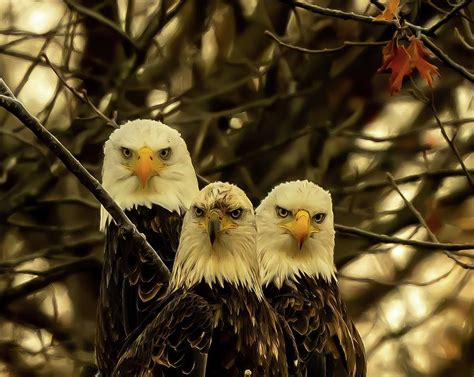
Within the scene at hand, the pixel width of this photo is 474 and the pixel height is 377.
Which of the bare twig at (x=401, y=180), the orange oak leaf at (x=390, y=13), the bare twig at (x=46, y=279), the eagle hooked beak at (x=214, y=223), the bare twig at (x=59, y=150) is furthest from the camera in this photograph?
the bare twig at (x=46, y=279)

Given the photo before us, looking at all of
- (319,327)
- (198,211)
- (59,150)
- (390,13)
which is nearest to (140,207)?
(319,327)

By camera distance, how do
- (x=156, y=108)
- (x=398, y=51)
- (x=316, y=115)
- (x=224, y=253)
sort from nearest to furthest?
1. (x=224, y=253)
2. (x=398, y=51)
3. (x=156, y=108)
4. (x=316, y=115)

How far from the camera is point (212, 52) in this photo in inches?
426

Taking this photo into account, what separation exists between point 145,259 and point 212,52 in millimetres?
4175

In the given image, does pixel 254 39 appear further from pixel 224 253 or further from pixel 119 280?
pixel 224 253

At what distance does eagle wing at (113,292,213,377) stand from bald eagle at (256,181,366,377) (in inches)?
36.3

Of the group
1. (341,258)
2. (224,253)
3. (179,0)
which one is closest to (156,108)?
(179,0)

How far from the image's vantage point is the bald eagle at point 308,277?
21.7 feet

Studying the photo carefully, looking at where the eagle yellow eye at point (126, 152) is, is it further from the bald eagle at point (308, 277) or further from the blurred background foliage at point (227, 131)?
the blurred background foliage at point (227, 131)

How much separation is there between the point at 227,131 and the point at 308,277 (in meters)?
Result: 3.85

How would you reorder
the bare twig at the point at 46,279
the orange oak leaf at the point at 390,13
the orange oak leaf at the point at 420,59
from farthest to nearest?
the bare twig at the point at 46,279
the orange oak leaf at the point at 420,59
the orange oak leaf at the point at 390,13

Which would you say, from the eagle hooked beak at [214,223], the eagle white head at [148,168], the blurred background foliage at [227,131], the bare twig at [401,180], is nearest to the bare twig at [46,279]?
the blurred background foliage at [227,131]

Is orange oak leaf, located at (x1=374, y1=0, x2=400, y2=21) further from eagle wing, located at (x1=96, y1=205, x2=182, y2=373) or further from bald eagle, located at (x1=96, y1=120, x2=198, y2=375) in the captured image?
eagle wing, located at (x1=96, y1=205, x2=182, y2=373)

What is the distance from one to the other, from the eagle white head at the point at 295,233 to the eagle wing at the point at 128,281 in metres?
0.43
